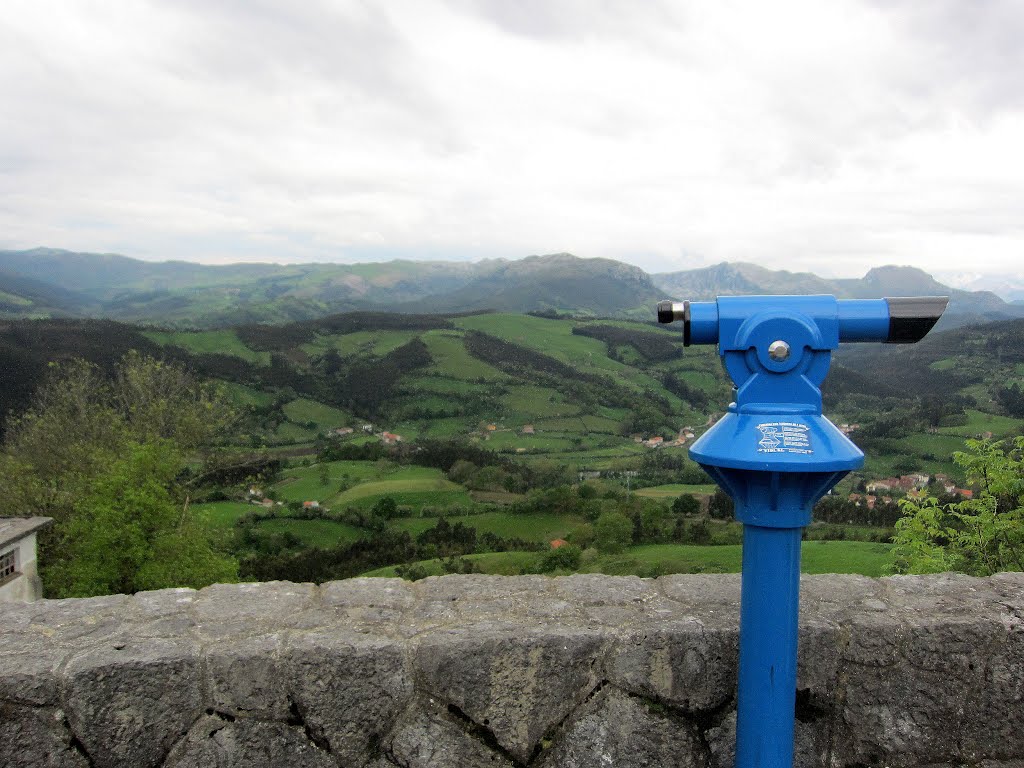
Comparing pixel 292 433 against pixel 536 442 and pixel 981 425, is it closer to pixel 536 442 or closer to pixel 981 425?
pixel 536 442

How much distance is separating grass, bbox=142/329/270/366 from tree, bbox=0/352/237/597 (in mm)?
71624

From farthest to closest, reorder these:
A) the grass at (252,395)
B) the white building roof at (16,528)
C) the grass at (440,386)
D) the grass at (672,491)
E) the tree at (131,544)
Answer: the grass at (440,386) → the grass at (252,395) → the grass at (672,491) → the tree at (131,544) → the white building roof at (16,528)

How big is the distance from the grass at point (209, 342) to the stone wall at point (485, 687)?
314ft

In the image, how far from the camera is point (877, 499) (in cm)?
2253

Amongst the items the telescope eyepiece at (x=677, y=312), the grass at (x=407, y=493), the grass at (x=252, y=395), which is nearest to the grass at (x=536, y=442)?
the grass at (x=407, y=493)

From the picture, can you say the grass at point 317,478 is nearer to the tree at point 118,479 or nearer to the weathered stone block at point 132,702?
the tree at point 118,479

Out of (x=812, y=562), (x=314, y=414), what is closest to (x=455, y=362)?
(x=314, y=414)

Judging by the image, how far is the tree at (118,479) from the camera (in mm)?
12922

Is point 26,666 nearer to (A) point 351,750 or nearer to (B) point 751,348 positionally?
(A) point 351,750

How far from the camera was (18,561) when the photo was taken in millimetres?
10898

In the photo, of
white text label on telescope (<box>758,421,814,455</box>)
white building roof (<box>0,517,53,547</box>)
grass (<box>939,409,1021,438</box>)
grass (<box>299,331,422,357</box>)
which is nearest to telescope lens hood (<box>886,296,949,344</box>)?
white text label on telescope (<box>758,421,814,455</box>)

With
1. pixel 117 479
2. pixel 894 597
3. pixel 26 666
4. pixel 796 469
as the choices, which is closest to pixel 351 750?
pixel 26 666

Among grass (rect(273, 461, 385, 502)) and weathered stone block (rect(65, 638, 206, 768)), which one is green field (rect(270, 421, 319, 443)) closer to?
grass (rect(273, 461, 385, 502))

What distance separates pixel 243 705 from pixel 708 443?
171cm
